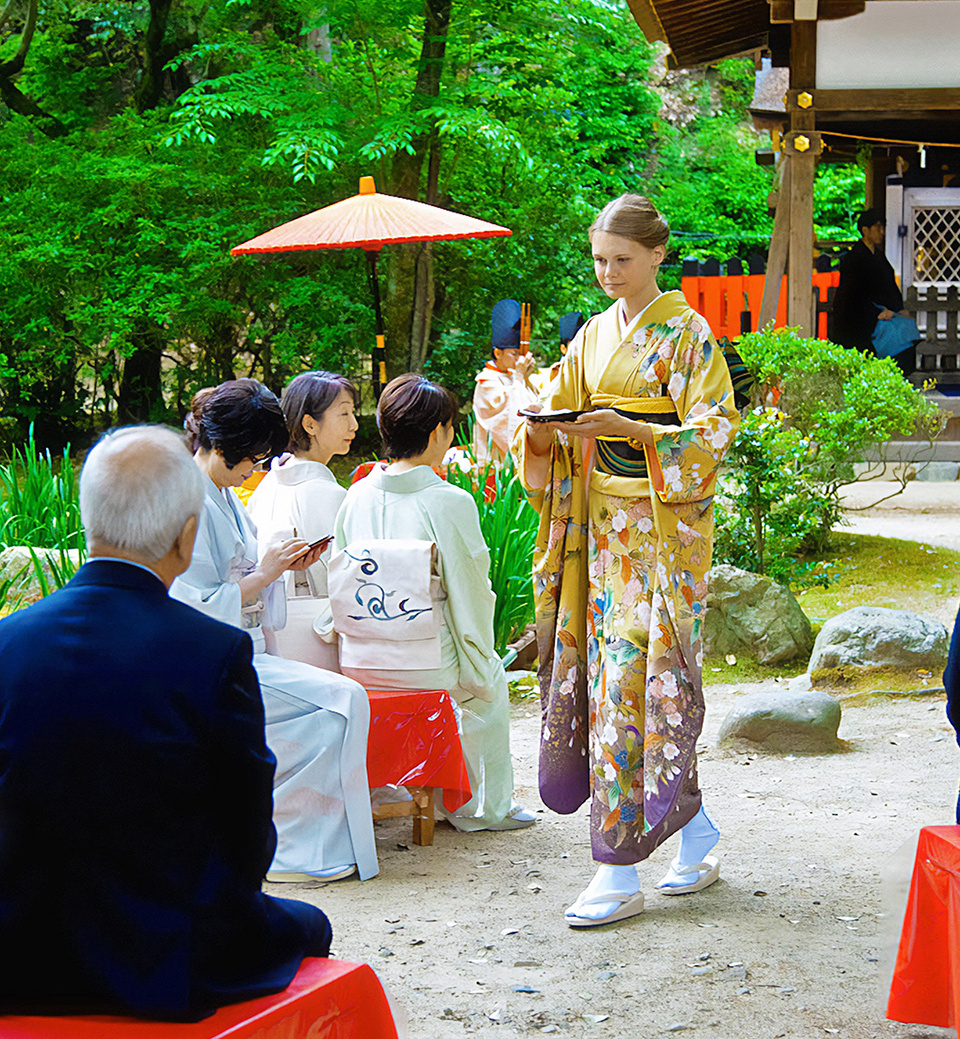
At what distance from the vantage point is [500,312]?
303 inches

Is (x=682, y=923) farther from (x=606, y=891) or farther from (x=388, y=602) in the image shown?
(x=388, y=602)

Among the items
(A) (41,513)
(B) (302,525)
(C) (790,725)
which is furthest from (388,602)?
(A) (41,513)

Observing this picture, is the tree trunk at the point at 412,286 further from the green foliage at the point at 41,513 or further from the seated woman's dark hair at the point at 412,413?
the seated woman's dark hair at the point at 412,413

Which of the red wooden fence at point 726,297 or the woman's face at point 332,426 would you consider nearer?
the woman's face at point 332,426

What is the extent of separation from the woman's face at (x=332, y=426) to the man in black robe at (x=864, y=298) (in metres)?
8.57

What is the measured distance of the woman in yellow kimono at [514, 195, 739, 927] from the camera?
3.14 metres

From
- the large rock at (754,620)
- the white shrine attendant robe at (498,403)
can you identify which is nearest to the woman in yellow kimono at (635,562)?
the large rock at (754,620)

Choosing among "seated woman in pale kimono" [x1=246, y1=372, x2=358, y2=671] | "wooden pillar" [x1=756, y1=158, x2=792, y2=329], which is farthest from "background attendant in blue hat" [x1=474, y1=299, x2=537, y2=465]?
"seated woman in pale kimono" [x1=246, y1=372, x2=358, y2=671]

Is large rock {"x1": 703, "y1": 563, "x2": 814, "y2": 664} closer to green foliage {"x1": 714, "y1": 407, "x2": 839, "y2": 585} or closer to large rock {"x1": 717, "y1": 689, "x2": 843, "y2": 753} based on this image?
green foliage {"x1": 714, "y1": 407, "x2": 839, "y2": 585}

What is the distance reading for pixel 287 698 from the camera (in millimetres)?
3398

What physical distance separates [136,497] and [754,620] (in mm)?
4736

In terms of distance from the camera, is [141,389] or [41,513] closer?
[41,513]

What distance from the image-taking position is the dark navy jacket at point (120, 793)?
163cm

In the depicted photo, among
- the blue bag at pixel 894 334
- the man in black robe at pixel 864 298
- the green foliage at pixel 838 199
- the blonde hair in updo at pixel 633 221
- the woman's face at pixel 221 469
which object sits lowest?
the woman's face at pixel 221 469
